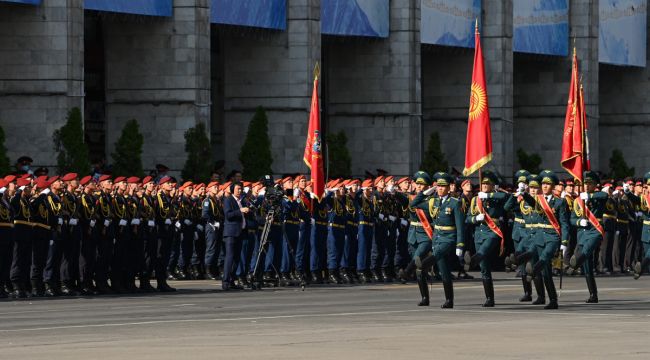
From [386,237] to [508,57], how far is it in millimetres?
20327

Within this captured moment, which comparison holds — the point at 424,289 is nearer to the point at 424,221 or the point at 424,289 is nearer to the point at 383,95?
the point at 424,221

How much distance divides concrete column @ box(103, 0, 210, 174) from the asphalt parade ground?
12803mm

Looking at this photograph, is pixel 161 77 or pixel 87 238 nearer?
pixel 87 238

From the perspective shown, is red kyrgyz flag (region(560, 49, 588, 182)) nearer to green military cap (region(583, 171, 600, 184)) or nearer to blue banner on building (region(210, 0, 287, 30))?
green military cap (region(583, 171, 600, 184))

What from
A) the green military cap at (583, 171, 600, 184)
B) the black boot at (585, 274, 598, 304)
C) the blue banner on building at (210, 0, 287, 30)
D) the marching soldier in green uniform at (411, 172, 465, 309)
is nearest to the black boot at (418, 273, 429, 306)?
the marching soldier in green uniform at (411, 172, 465, 309)

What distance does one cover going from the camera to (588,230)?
2464 centimetres

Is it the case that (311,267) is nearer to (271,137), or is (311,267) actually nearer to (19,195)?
(19,195)

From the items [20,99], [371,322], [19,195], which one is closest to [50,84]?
[20,99]

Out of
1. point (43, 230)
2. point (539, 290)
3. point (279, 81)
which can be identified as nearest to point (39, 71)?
point (279, 81)

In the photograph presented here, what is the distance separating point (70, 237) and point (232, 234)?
292 centimetres

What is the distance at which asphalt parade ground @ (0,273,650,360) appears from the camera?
1544 centimetres

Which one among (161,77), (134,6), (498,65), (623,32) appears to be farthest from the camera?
(623,32)

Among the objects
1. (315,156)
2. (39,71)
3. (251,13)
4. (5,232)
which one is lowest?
(5,232)

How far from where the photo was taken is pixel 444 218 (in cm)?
2230
